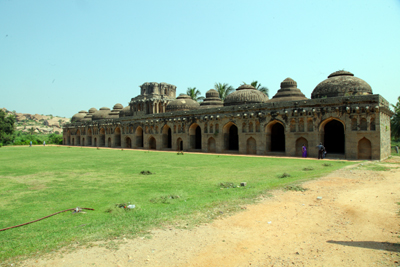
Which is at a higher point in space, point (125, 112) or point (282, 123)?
point (125, 112)

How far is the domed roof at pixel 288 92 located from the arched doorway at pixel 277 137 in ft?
10.1

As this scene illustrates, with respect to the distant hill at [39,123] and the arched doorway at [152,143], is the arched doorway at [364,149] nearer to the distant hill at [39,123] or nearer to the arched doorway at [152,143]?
the arched doorway at [152,143]

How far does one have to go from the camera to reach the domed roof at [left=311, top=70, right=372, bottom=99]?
2372cm

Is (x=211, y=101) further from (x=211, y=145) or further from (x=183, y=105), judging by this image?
(x=211, y=145)

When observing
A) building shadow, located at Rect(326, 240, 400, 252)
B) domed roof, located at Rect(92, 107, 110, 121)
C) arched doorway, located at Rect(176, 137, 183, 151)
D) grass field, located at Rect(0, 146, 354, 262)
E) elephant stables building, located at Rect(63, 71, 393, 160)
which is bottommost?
building shadow, located at Rect(326, 240, 400, 252)

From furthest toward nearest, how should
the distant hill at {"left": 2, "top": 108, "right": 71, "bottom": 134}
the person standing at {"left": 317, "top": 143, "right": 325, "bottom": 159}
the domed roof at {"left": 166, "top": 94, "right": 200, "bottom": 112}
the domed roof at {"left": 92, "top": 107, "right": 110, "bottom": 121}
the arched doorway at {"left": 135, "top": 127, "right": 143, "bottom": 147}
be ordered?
the distant hill at {"left": 2, "top": 108, "right": 71, "bottom": 134}
the domed roof at {"left": 92, "top": 107, "right": 110, "bottom": 121}
the arched doorway at {"left": 135, "top": 127, "right": 143, "bottom": 147}
the domed roof at {"left": 166, "top": 94, "right": 200, "bottom": 112}
the person standing at {"left": 317, "top": 143, "right": 325, "bottom": 159}

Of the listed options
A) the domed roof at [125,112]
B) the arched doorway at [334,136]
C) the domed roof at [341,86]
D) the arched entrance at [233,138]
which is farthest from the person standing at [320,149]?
the domed roof at [125,112]

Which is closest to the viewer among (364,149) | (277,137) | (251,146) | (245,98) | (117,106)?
(364,149)

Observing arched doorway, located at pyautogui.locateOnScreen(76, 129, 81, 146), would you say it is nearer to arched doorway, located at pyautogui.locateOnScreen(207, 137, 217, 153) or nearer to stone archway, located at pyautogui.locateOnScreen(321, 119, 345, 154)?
arched doorway, located at pyautogui.locateOnScreen(207, 137, 217, 153)

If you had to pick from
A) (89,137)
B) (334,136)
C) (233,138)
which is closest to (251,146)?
(233,138)

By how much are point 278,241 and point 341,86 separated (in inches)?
890

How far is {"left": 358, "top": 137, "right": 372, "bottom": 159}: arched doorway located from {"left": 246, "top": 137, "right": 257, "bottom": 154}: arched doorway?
9.25 meters

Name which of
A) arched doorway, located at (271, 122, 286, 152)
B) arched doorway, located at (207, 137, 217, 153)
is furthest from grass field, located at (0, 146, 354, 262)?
arched doorway, located at (207, 137, 217, 153)

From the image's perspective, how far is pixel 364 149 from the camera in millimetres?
21500
